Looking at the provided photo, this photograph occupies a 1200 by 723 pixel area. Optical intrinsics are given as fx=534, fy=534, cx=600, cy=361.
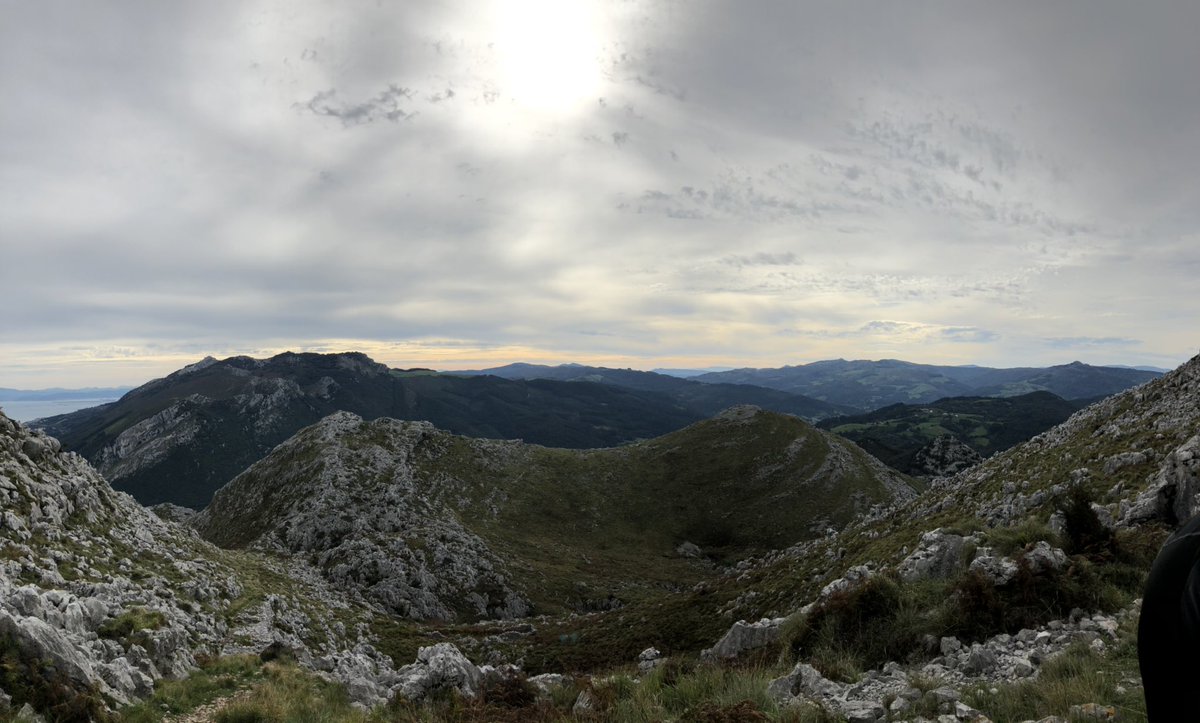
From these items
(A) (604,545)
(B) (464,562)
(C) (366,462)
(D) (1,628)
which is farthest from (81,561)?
(A) (604,545)

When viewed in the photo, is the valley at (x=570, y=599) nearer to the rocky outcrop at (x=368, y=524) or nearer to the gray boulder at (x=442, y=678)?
the gray boulder at (x=442, y=678)

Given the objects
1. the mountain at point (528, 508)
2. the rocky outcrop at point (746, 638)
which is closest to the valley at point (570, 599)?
the rocky outcrop at point (746, 638)

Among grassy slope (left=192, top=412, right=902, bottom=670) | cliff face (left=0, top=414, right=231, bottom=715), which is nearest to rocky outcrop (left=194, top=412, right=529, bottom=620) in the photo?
grassy slope (left=192, top=412, right=902, bottom=670)

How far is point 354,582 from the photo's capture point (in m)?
59.1

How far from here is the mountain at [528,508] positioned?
2525 inches

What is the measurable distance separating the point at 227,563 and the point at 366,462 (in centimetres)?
4418

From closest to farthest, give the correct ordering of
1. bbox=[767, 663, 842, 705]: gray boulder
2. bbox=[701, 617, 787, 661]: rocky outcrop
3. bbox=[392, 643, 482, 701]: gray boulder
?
bbox=[767, 663, 842, 705]: gray boulder, bbox=[392, 643, 482, 701]: gray boulder, bbox=[701, 617, 787, 661]: rocky outcrop

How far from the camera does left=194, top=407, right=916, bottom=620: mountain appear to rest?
64125 mm

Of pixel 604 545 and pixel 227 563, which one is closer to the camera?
pixel 227 563

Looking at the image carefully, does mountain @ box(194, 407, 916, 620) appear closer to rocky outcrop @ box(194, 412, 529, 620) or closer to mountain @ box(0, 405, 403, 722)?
rocky outcrop @ box(194, 412, 529, 620)

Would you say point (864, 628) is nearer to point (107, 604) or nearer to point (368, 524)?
point (107, 604)

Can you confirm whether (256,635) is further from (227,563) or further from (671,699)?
(671,699)

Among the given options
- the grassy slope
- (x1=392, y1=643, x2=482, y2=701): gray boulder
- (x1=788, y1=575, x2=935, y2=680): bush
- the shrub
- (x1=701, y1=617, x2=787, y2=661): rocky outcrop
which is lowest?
the grassy slope

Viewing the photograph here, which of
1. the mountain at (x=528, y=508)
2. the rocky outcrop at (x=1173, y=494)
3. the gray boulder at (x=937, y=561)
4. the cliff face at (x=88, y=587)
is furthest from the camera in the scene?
the mountain at (x=528, y=508)
